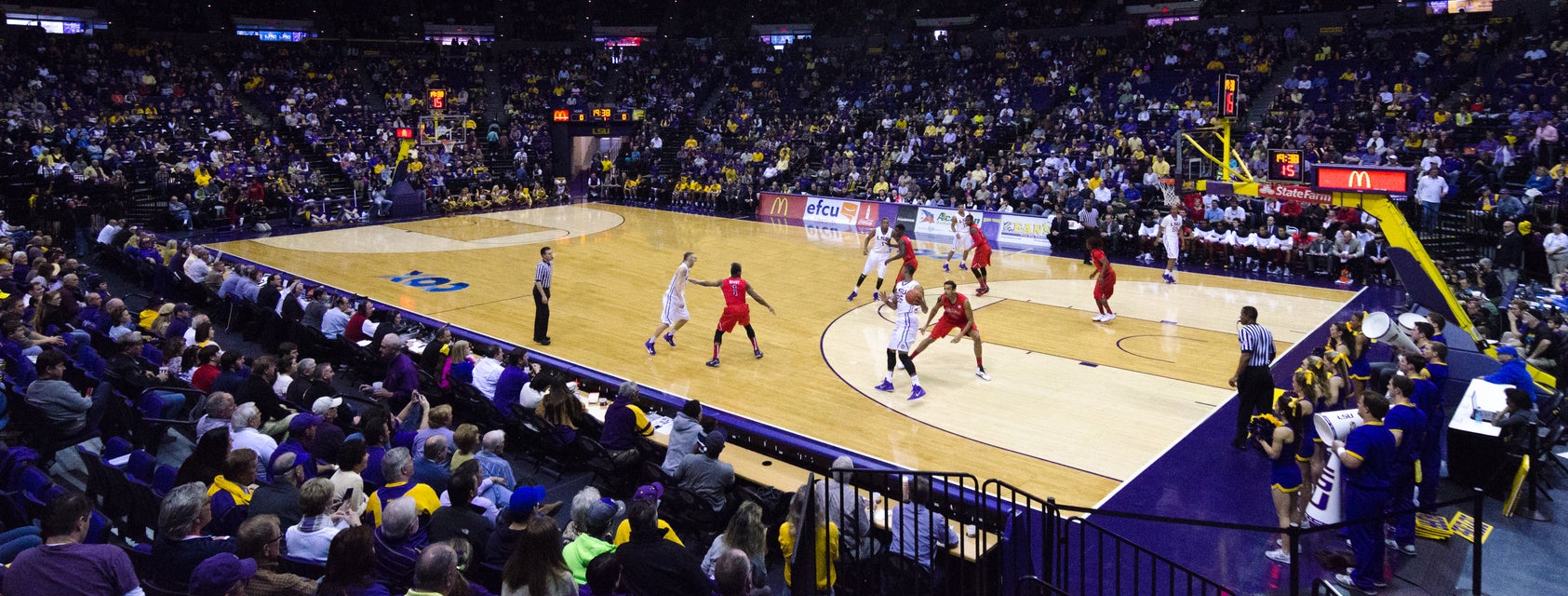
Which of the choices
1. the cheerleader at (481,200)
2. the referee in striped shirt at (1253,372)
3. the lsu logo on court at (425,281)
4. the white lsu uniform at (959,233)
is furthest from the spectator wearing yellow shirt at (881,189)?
the referee in striped shirt at (1253,372)

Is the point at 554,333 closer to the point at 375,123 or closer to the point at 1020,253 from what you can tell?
the point at 1020,253

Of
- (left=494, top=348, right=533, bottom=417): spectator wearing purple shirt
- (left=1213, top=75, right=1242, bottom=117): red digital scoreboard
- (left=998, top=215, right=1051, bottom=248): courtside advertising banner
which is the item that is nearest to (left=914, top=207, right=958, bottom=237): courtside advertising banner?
(left=998, top=215, right=1051, bottom=248): courtside advertising banner

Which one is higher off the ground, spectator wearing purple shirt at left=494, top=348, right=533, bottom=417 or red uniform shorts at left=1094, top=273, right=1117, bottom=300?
red uniform shorts at left=1094, top=273, right=1117, bottom=300

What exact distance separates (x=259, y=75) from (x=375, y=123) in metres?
4.81

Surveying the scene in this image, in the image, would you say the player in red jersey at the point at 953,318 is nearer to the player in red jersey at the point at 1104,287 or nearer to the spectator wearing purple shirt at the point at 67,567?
the player in red jersey at the point at 1104,287

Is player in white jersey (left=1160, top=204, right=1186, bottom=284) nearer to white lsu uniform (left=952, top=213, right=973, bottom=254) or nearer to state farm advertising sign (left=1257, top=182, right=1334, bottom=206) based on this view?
state farm advertising sign (left=1257, top=182, right=1334, bottom=206)

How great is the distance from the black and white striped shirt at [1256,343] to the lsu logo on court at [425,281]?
1382 centimetres

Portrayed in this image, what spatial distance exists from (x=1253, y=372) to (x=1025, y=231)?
15182mm

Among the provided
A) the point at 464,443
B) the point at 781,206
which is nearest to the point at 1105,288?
the point at 464,443

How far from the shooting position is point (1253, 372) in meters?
9.84

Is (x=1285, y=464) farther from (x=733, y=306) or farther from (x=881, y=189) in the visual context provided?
(x=881, y=189)

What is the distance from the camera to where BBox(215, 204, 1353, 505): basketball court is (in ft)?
34.1

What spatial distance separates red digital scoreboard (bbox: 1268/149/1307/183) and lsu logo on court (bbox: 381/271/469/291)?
1443 cm

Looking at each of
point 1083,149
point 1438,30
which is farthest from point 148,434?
point 1438,30
